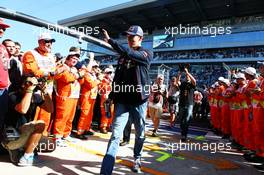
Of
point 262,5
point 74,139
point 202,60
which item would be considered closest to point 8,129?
point 74,139

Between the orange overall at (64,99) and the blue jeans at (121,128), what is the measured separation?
1.70 m

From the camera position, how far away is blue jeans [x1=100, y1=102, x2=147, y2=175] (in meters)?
3.83

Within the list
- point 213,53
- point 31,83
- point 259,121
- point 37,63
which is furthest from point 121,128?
point 213,53

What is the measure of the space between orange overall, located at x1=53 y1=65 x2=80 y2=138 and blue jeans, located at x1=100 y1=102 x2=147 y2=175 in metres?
1.70

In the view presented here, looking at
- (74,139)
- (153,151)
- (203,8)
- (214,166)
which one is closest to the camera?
(214,166)

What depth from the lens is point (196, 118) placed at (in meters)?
15.6

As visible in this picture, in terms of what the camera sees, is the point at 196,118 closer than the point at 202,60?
Yes

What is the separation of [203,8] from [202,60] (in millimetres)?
7228

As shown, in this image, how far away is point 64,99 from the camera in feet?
18.7

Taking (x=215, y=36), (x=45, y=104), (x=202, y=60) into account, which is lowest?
(x=45, y=104)

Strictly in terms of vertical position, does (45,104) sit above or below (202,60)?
below

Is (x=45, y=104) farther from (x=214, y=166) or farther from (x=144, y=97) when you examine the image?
(x=214, y=166)

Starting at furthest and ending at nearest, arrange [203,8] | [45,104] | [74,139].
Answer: [203,8], [74,139], [45,104]

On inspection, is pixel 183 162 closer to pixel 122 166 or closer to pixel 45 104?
pixel 122 166
